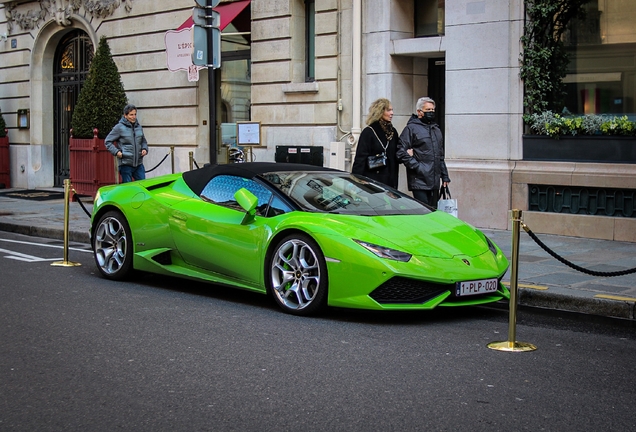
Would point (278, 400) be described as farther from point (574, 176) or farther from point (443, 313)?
point (574, 176)

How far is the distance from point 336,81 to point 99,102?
5.88 meters

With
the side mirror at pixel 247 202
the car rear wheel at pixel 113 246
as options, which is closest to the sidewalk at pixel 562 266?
the side mirror at pixel 247 202

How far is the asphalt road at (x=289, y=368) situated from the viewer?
5.01 m

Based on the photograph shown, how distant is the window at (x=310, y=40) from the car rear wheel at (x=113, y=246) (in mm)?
8497

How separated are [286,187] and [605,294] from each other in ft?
9.54

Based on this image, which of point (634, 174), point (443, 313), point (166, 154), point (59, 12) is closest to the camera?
point (443, 313)

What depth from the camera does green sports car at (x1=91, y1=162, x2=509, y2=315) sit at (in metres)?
7.42

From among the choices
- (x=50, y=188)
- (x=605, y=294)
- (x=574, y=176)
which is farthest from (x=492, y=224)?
(x=50, y=188)

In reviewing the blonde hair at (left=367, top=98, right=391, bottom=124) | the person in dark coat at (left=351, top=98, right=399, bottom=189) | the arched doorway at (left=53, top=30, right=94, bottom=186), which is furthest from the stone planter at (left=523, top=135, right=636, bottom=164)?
the arched doorway at (left=53, top=30, right=94, bottom=186)

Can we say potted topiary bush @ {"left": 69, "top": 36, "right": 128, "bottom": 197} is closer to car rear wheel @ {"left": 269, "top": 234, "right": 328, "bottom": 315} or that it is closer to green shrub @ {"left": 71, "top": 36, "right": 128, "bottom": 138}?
green shrub @ {"left": 71, "top": 36, "right": 128, "bottom": 138}

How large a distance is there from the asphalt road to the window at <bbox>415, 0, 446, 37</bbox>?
8343 mm

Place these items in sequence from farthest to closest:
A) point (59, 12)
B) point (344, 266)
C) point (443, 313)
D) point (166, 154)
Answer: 1. point (59, 12)
2. point (166, 154)
3. point (443, 313)
4. point (344, 266)

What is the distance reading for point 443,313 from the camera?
8016 millimetres

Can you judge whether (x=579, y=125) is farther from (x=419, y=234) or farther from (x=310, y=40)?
(x=419, y=234)
